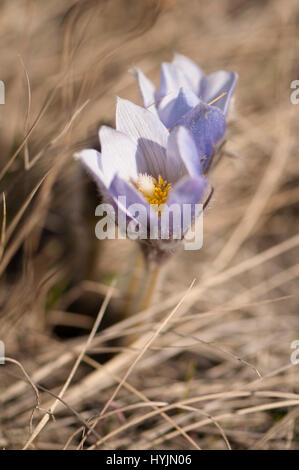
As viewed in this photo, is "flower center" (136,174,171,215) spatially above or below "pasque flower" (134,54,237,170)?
below

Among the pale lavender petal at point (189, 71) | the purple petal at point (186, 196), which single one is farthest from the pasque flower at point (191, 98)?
the purple petal at point (186, 196)

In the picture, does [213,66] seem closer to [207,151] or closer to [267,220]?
[267,220]

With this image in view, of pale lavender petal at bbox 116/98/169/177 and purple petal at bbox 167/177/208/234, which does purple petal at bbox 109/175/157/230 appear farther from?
pale lavender petal at bbox 116/98/169/177

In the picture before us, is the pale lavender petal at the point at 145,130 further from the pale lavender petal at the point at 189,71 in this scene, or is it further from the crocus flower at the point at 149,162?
the pale lavender petal at the point at 189,71

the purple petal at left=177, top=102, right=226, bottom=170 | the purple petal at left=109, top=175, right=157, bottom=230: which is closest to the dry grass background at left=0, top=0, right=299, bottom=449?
the purple petal at left=177, top=102, right=226, bottom=170

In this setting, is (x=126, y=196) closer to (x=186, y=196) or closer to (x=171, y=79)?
(x=186, y=196)

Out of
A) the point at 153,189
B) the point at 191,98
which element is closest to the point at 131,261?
the point at 153,189

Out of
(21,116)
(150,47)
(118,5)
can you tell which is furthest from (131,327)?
(118,5)
